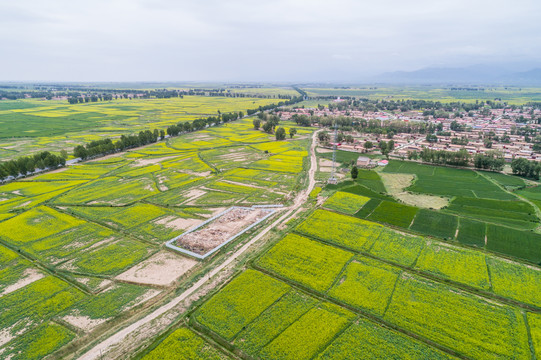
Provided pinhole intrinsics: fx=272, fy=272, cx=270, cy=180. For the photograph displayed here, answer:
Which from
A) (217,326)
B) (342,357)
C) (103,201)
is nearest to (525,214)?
(342,357)

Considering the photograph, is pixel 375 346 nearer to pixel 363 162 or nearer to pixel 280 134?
pixel 363 162

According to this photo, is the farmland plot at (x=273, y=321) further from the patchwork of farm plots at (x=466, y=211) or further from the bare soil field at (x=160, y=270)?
the patchwork of farm plots at (x=466, y=211)

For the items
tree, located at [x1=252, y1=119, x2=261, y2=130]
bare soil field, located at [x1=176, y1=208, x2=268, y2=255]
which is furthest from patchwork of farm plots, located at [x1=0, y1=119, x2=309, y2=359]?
tree, located at [x1=252, y1=119, x2=261, y2=130]

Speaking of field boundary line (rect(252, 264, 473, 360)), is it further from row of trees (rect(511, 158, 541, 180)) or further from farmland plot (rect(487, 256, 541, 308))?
row of trees (rect(511, 158, 541, 180))

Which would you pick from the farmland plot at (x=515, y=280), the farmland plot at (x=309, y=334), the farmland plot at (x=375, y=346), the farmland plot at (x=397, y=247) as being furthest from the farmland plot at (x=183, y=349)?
the farmland plot at (x=515, y=280)

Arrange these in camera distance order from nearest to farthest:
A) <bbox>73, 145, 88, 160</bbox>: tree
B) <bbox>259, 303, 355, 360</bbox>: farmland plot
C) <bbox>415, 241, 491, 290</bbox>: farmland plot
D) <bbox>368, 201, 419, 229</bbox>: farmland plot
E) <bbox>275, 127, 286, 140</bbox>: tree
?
<bbox>259, 303, 355, 360</bbox>: farmland plot < <bbox>415, 241, 491, 290</bbox>: farmland plot < <bbox>368, 201, 419, 229</bbox>: farmland plot < <bbox>73, 145, 88, 160</bbox>: tree < <bbox>275, 127, 286, 140</bbox>: tree

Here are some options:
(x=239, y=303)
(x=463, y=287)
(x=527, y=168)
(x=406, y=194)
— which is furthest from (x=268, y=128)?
(x=463, y=287)
